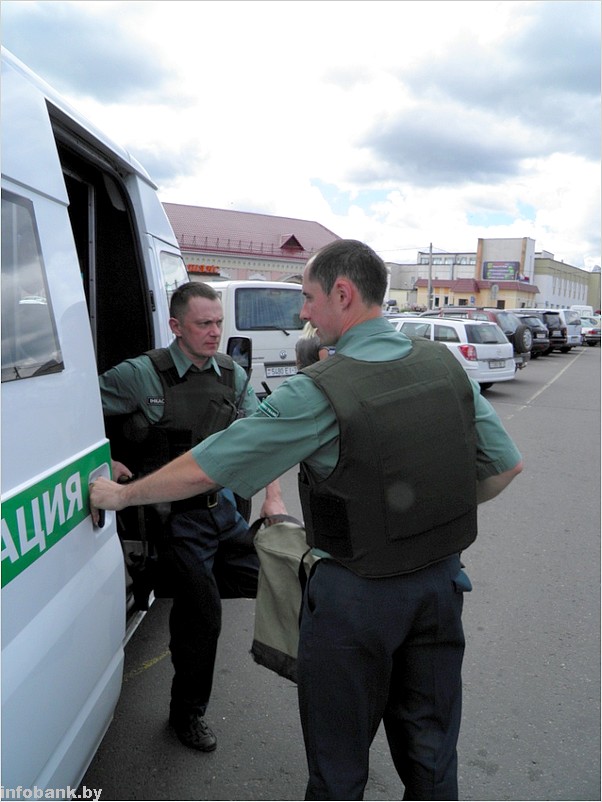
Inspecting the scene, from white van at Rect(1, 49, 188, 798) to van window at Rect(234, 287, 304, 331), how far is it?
20.3 feet

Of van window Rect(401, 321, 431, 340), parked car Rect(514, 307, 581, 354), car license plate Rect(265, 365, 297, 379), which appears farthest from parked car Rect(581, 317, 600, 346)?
car license plate Rect(265, 365, 297, 379)

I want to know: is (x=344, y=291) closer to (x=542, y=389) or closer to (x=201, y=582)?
(x=201, y=582)

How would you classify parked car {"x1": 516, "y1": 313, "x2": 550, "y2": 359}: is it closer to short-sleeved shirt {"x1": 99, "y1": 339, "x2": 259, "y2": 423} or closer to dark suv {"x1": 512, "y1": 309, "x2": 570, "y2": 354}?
dark suv {"x1": 512, "y1": 309, "x2": 570, "y2": 354}

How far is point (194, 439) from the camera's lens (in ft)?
8.66

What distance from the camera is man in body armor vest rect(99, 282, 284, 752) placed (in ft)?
8.32

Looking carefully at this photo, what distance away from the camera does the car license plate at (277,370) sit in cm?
843

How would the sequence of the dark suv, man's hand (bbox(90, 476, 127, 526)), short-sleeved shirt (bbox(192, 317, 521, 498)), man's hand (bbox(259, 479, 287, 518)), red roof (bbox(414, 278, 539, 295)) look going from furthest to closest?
red roof (bbox(414, 278, 539, 295)) < the dark suv < man's hand (bbox(259, 479, 287, 518)) < man's hand (bbox(90, 476, 127, 526)) < short-sleeved shirt (bbox(192, 317, 521, 498))

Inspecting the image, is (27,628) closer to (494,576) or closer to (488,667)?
(488,667)

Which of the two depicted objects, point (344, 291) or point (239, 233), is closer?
point (344, 291)

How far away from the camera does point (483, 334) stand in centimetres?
1352

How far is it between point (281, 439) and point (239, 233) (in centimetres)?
3589

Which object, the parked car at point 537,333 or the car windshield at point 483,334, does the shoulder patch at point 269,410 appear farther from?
the parked car at point 537,333

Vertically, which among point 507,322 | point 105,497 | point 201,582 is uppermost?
point 105,497

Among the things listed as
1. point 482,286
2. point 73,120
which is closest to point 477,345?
point 73,120
